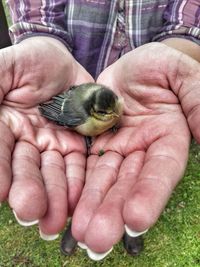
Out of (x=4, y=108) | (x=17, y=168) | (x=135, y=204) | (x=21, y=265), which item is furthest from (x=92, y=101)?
(x=21, y=265)

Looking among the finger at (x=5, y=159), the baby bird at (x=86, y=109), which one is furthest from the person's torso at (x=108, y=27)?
the finger at (x=5, y=159)

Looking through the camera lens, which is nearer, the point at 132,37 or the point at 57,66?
the point at 57,66

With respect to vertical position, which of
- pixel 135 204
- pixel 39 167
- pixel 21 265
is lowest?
pixel 21 265

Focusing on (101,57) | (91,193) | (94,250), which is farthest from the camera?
(101,57)

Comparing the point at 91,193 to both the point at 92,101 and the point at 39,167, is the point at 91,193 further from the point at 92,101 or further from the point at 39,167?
the point at 92,101

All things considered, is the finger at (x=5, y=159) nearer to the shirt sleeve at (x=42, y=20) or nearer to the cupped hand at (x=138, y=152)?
the cupped hand at (x=138, y=152)
